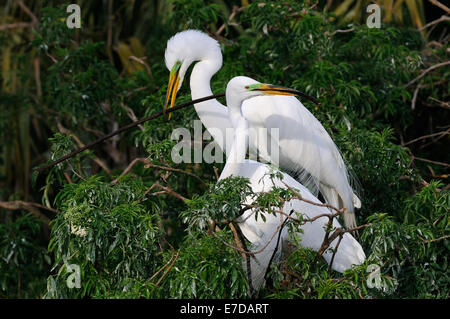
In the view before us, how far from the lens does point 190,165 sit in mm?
3621

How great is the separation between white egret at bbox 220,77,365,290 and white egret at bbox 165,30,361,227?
1.10 ft

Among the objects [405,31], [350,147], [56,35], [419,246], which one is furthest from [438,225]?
[56,35]

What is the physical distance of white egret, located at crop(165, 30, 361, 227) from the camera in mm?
3518

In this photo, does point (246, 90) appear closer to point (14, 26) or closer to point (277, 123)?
point (277, 123)

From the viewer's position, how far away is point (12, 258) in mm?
3613

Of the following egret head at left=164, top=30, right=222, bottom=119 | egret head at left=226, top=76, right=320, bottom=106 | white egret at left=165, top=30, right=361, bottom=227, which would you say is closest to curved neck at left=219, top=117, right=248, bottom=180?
egret head at left=226, top=76, right=320, bottom=106

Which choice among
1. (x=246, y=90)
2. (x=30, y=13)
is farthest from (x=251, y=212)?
(x=30, y=13)

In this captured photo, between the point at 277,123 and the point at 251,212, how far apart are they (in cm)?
107

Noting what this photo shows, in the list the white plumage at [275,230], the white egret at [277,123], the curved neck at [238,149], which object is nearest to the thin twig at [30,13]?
the white egret at [277,123]

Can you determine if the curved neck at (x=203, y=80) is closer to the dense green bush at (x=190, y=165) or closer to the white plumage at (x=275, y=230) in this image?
the dense green bush at (x=190, y=165)

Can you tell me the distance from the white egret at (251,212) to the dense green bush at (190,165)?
0.17 metres

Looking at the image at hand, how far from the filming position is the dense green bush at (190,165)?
242 cm

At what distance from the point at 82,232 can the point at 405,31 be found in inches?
98.0

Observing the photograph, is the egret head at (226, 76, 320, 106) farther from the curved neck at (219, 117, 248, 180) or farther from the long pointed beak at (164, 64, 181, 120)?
the long pointed beak at (164, 64, 181, 120)
